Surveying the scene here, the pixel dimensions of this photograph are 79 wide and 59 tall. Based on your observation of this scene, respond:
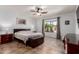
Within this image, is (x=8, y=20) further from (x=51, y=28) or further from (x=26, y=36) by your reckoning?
(x=51, y=28)

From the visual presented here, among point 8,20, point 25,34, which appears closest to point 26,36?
point 25,34

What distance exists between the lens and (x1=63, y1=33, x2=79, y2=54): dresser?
1.50 meters

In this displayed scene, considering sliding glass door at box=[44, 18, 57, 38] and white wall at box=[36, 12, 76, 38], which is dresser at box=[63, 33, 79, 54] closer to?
white wall at box=[36, 12, 76, 38]

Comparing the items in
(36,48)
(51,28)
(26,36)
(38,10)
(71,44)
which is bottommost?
(36,48)

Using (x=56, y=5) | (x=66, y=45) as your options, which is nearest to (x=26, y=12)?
(x=56, y=5)

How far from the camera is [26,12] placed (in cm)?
176

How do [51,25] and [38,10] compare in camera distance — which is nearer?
[38,10]

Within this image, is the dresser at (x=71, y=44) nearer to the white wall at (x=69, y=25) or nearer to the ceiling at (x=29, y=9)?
the white wall at (x=69, y=25)

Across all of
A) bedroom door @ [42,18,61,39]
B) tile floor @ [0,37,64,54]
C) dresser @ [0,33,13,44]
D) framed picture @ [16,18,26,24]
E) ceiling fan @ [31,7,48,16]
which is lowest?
tile floor @ [0,37,64,54]

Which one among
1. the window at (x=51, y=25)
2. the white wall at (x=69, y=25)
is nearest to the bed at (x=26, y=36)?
the window at (x=51, y=25)

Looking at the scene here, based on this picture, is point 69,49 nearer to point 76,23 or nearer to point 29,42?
point 76,23

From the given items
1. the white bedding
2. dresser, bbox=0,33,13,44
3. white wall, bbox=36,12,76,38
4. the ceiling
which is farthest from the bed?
white wall, bbox=36,12,76,38

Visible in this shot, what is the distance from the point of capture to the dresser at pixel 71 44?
1.50 metres

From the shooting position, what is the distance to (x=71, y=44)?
4.97 ft
